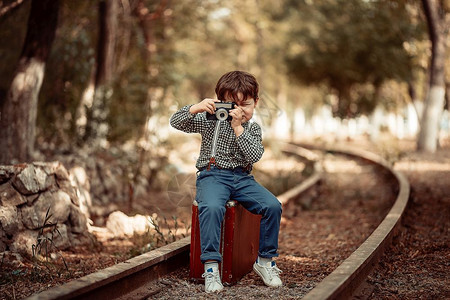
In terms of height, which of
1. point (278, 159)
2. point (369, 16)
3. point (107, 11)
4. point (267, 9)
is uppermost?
point (267, 9)

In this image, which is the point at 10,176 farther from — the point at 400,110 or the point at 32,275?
the point at 400,110

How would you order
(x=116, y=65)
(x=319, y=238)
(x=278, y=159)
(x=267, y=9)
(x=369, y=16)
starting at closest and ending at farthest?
(x=319, y=238)
(x=116, y=65)
(x=278, y=159)
(x=369, y=16)
(x=267, y=9)

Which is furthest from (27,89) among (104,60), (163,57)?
(163,57)

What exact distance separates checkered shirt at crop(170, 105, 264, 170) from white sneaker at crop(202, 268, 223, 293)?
2.51 ft

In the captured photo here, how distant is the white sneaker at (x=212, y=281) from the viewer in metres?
3.88

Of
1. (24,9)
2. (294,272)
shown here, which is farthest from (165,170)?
(294,272)

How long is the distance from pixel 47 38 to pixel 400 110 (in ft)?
125

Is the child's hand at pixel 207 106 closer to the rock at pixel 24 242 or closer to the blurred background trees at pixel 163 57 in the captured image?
the rock at pixel 24 242

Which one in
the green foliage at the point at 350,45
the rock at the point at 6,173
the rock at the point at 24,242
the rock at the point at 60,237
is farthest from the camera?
the green foliage at the point at 350,45

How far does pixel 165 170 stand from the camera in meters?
9.97

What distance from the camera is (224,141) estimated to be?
4281 mm

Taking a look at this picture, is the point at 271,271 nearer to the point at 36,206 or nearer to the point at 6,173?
the point at 36,206

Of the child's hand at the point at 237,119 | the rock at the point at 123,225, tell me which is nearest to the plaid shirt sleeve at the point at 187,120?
the child's hand at the point at 237,119

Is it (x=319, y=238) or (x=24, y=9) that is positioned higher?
(x=24, y=9)
